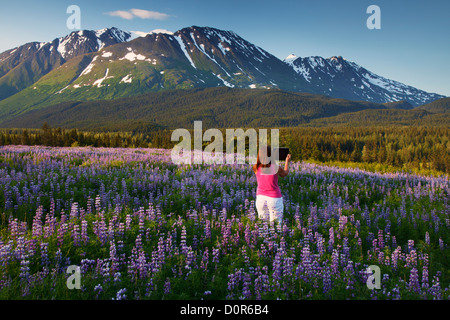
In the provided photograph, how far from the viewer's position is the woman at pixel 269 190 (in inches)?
281

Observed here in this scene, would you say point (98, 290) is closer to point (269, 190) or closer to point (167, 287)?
point (167, 287)

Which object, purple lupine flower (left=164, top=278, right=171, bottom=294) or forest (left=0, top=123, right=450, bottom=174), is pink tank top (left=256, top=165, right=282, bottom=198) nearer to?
purple lupine flower (left=164, top=278, right=171, bottom=294)

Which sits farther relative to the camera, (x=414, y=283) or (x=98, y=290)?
(x=414, y=283)

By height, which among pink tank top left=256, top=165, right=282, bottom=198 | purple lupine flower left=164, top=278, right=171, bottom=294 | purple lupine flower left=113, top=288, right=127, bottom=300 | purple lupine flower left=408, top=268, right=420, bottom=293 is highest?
pink tank top left=256, top=165, right=282, bottom=198

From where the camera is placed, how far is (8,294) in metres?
3.62

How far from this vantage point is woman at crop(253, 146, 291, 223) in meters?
7.12

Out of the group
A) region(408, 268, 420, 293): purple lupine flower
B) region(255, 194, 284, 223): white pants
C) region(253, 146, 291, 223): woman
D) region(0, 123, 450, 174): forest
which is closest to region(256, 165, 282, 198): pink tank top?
region(253, 146, 291, 223): woman

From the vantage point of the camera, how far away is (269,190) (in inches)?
286

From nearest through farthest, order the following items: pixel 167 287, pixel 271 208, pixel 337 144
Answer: pixel 167 287
pixel 271 208
pixel 337 144

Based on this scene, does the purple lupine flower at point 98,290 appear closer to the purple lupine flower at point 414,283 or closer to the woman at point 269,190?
the woman at point 269,190

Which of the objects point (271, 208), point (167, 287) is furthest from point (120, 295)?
point (271, 208)

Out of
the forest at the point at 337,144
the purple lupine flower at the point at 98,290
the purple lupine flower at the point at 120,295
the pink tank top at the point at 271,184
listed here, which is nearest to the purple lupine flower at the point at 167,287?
the purple lupine flower at the point at 120,295
